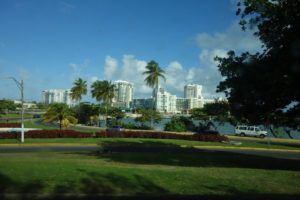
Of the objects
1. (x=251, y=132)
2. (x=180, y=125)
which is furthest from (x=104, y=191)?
(x=251, y=132)

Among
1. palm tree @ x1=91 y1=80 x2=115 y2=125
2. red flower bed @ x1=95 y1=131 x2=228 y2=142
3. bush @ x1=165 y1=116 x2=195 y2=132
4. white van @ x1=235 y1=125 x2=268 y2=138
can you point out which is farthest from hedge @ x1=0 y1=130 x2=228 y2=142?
palm tree @ x1=91 y1=80 x2=115 y2=125

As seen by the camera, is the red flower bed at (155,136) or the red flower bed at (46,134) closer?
the red flower bed at (46,134)

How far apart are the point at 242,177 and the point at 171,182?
3170mm

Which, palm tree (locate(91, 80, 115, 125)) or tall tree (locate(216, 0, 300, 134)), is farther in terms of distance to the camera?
palm tree (locate(91, 80, 115, 125))

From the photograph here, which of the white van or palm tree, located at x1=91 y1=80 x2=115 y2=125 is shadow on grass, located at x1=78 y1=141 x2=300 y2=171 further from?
palm tree, located at x1=91 y1=80 x2=115 y2=125

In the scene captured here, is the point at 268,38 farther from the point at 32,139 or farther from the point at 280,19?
the point at 32,139

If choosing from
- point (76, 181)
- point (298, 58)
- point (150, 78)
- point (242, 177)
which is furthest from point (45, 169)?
A: point (150, 78)

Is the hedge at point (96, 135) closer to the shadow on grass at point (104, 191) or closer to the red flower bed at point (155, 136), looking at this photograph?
the red flower bed at point (155, 136)

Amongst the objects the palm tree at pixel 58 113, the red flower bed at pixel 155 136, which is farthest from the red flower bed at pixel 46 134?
the palm tree at pixel 58 113

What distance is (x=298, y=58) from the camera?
16.8m

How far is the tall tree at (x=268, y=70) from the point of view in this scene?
17250mm

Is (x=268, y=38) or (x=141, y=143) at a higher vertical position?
(x=268, y=38)

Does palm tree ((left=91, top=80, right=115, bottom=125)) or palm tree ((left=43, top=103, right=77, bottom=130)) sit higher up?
palm tree ((left=91, top=80, right=115, bottom=125))

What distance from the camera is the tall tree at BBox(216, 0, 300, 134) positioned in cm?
1725
